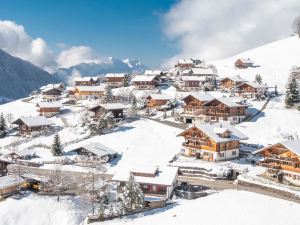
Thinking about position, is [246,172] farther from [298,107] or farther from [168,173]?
[298,107]

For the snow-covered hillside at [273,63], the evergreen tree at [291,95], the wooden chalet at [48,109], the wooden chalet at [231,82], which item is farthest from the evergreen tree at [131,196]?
the snow-covered hillside at [273,63]

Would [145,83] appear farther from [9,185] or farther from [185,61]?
[9,185]

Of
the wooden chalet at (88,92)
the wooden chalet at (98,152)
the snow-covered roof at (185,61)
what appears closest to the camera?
the wooden chalet at (98,152)

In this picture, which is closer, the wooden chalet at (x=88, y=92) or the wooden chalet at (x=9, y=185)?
the wooden chalet at (x=9, y=185)

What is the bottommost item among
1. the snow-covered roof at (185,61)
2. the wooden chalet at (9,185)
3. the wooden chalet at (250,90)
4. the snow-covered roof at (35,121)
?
the wooden chalet at (9,185)

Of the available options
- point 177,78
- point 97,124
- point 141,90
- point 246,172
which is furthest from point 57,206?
point 177,78

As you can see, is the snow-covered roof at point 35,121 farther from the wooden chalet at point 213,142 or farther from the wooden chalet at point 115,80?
the wooden chalet at point 115,80

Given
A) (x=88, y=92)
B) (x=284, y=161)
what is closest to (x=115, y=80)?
(x=88, y=92)

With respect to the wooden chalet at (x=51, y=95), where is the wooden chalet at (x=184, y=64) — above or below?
above
